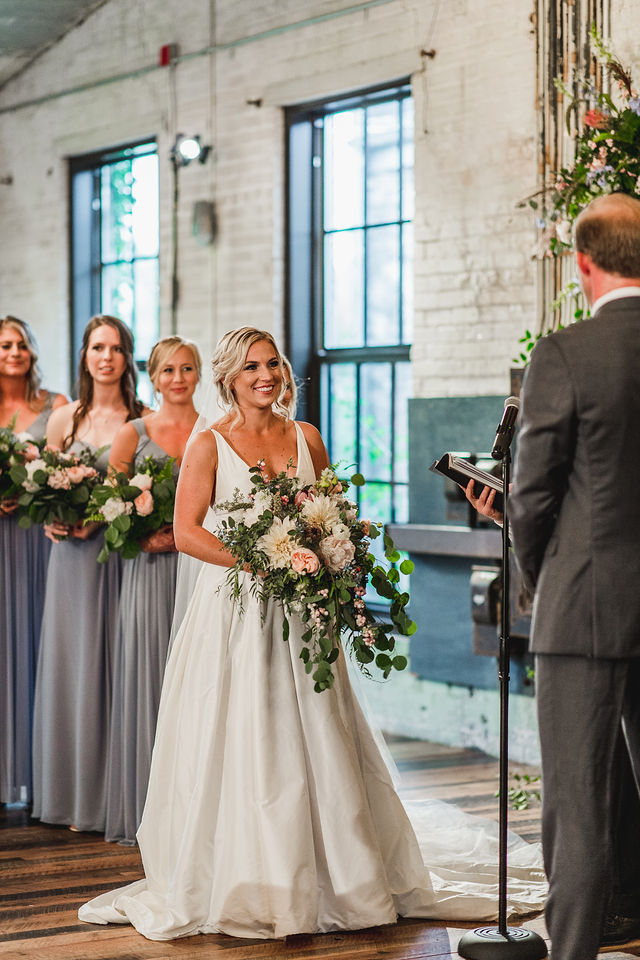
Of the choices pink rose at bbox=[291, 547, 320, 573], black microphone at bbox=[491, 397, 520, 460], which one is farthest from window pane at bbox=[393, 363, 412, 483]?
black microphone at bbox=[491, 397, 520, 460]

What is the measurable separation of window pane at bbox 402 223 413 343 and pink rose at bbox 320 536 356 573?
348 cm

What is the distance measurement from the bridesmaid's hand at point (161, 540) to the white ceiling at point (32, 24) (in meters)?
4.92

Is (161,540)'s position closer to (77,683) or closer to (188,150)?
(77,683)

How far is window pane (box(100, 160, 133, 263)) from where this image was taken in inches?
351

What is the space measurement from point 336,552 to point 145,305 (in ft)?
18.2

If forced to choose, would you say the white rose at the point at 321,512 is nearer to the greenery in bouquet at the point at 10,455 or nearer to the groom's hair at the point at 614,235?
the groom's hair at the point at 614,235

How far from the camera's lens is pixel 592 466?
108 inches

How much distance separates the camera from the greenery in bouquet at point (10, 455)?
17.0 ft

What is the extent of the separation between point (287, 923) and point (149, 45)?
6.25m

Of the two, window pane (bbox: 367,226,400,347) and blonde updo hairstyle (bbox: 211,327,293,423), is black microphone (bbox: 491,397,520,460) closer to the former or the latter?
blonde updo hairstyle (bbox: 211,327,293,423)

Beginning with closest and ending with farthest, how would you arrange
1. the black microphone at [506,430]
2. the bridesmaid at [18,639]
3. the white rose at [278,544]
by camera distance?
the black microphone at [506,430], the white rose at [278,544], the bridesmaid at [18,639]

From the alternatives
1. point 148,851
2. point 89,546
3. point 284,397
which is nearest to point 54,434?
point 89,546

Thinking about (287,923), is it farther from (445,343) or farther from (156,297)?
(156,297)

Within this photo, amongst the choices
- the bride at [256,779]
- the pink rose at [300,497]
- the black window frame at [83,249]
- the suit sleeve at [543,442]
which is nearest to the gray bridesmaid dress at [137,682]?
the bride at [256,779]
